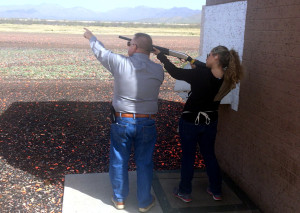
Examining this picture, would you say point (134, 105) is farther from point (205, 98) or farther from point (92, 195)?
point (92, 195)

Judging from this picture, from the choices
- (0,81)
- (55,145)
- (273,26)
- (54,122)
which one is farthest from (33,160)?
(0,81)

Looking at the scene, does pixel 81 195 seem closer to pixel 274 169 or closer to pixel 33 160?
pixel 33 160

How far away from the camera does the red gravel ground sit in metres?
4.32

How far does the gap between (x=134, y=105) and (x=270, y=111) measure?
5.08ft

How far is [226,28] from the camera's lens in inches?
180

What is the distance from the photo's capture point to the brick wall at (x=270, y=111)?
3225mm

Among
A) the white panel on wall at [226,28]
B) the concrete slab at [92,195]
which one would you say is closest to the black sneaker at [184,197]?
the concrete slab at [92,195]

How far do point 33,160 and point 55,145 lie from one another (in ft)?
2.39

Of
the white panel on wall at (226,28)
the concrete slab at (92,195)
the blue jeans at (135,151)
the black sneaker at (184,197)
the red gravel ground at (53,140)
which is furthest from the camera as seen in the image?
the red gravel ground at (53,140)

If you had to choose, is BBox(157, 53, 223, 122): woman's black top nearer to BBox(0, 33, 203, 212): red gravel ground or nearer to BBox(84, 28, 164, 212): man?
BBox(84, 28, 164, 212): man

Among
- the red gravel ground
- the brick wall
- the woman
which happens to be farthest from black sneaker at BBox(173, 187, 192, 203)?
the red gravel ground

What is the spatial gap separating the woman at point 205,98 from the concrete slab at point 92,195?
68 centimetres

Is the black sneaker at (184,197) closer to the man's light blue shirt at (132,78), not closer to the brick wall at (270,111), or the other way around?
the brick wall at (270,111)

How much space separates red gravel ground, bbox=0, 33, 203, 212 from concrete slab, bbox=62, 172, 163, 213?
0.16 metres
